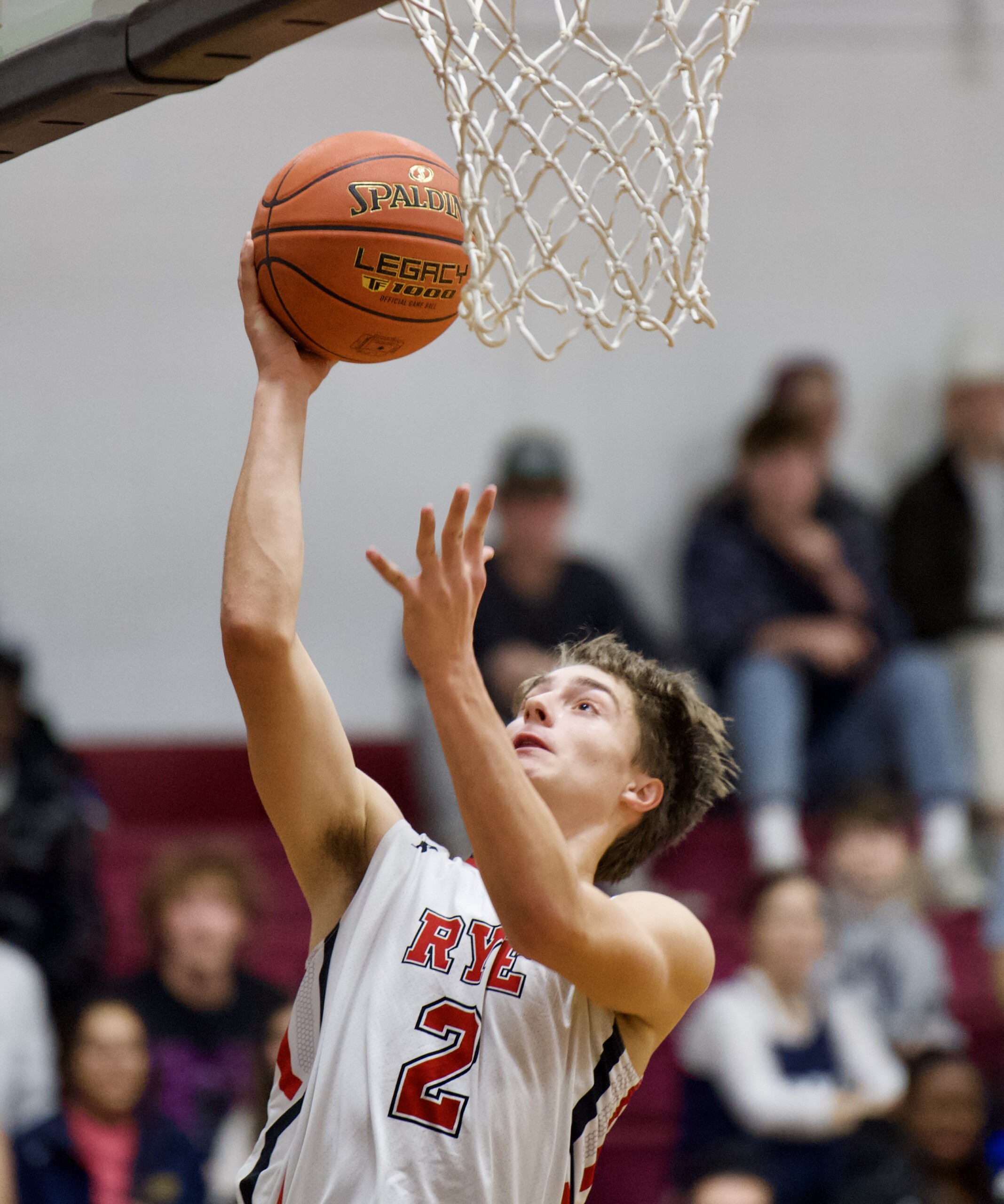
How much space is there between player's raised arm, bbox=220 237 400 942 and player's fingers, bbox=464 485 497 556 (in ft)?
0.80

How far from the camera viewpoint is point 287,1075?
264 cm

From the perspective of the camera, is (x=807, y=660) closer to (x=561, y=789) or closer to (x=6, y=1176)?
(x=6, y=1176)

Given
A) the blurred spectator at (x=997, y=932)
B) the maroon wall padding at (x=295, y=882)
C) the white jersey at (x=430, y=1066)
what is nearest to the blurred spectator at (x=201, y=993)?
the maroon wall padding at (x=295, y=882)

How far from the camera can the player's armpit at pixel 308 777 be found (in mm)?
2441

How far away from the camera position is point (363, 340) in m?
2.71

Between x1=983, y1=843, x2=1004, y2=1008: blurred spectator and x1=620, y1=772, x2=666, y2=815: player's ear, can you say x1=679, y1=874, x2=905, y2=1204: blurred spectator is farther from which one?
x1=620, y1=772, x2=666, y2=815: player's ear

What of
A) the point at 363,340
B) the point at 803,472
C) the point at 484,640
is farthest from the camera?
the point at 803,472

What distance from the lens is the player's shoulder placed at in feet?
8.47

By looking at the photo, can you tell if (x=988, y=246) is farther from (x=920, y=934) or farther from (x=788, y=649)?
(x=920, y=934)

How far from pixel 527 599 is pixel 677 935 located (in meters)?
4.33

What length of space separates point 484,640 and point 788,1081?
210 cm

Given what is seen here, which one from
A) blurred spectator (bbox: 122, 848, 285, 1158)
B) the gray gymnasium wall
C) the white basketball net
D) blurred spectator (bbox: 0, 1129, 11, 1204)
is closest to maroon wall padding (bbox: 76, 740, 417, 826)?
the gray gymnasium wall

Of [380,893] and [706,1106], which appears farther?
[706,1106]

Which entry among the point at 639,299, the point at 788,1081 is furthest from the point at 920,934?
the point at 639,299
